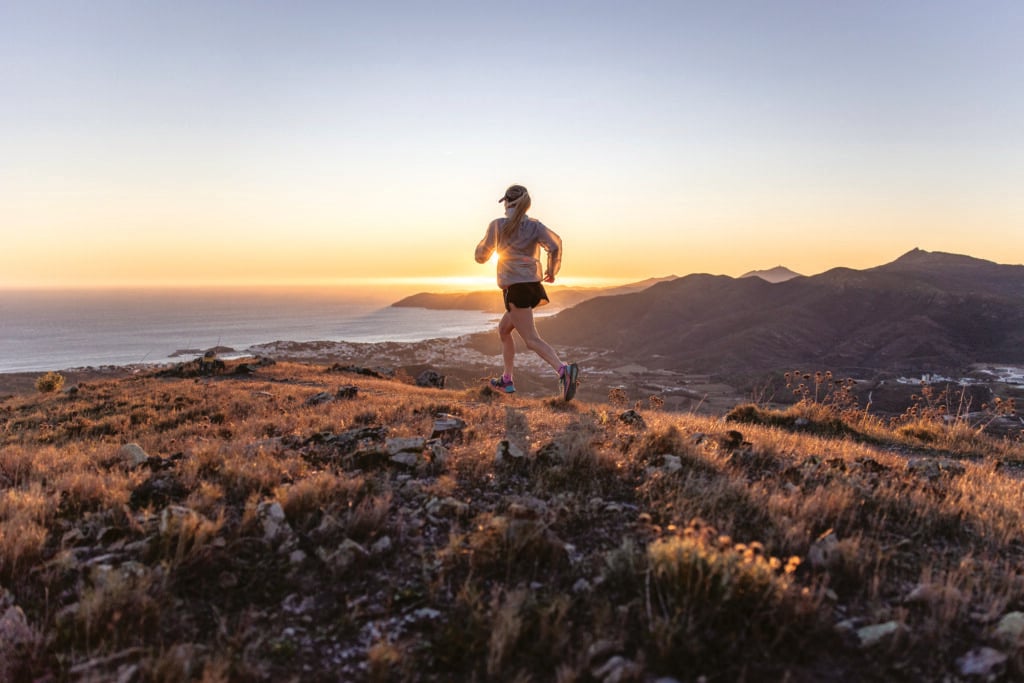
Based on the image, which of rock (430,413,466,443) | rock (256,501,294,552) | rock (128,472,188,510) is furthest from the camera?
rock (430,413,466,443)

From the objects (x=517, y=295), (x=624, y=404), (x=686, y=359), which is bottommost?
(x=686, y=359)

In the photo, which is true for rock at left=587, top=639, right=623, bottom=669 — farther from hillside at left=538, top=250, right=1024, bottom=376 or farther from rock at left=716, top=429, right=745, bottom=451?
hillside at left=538, top=250, right=1024, bottom=376

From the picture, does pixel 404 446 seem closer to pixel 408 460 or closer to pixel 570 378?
pixel 408 460

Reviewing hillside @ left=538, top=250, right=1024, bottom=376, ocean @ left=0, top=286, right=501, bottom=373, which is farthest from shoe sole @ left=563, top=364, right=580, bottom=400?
hillside @ left=538, top=250, right=1024, bottom=376

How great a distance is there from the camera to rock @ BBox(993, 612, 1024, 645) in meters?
2.19

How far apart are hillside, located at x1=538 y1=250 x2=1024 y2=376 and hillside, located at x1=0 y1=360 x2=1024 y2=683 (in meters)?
79.8

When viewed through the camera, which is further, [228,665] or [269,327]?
[269,327]

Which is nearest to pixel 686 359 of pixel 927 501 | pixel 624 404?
pixel 624 404

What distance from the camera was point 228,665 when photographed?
2.04m

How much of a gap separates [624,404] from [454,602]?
27.3 ft

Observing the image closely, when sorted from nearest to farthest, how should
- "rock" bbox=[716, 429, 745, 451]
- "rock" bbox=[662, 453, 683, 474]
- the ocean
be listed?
"rock" bbox=[662, 453, 683, 474]
"rock" bbox=[716, 429, 745, 451]
the ocean

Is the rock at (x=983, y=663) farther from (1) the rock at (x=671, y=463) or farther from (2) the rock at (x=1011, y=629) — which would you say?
(1) the rock at (x=671, y=463)

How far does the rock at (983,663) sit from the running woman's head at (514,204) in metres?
6.14

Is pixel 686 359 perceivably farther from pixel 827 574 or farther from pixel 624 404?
pixel 827 574
